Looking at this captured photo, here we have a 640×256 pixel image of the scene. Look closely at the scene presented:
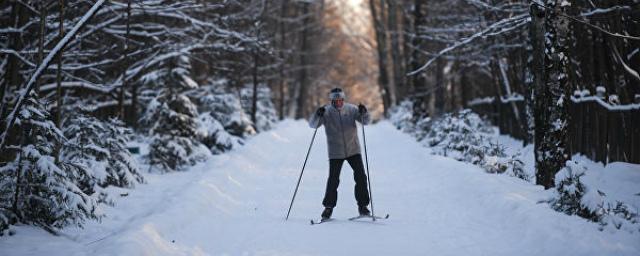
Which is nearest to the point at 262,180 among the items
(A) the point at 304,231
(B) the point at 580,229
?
(A) the point at 304,231

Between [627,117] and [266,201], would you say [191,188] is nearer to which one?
[266,201]

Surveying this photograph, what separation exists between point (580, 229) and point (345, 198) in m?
4.65

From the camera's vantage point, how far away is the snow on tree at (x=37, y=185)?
6422 millimetres

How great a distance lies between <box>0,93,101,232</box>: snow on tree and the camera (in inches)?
253

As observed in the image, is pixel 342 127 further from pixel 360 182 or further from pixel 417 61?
pixel 417 61

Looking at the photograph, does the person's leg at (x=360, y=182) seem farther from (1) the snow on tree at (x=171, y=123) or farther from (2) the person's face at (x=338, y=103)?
(1) the snow on tree at (x=171, y=123)

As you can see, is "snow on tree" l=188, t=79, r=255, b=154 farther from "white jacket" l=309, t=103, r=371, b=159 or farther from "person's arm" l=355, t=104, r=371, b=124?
"person's arm" l=355, t=104, r=371, b=124

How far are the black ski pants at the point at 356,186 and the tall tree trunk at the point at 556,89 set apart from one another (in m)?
3.13

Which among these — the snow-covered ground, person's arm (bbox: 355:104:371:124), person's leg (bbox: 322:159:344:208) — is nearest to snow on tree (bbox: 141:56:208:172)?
the snow-covered ground

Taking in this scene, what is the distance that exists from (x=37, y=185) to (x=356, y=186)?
423 cm

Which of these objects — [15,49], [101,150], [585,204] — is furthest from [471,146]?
[15,49]

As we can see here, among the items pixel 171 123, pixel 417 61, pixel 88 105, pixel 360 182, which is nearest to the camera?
pixel 360 182

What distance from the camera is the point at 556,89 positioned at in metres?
8.55

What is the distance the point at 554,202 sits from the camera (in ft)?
22.6
